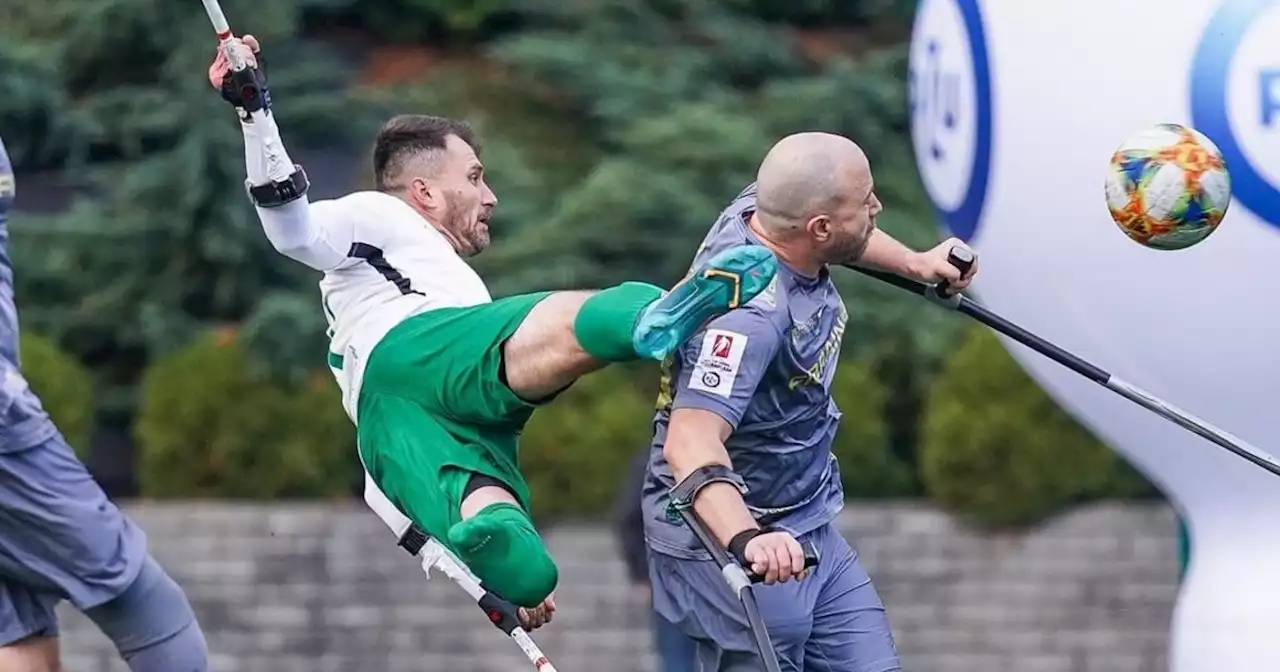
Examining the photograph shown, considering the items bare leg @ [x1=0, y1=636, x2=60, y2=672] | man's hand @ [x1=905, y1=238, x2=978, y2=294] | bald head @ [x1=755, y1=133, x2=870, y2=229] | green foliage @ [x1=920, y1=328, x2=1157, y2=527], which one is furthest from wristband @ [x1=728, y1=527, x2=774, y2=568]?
green foliage @ [x1=920, y1=328, x2=1157, y2=527]

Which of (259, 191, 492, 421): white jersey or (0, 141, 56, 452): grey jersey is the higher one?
(259, 191, 492, 421): white jersey

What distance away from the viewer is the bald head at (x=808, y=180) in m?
4.38

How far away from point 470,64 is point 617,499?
2.08m

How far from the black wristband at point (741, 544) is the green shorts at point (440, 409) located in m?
0.83

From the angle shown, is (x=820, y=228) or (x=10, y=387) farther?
(x=10, y=387)

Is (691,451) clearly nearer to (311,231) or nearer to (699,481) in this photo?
(699,481)

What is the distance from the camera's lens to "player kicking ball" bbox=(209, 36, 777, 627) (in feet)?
14.6

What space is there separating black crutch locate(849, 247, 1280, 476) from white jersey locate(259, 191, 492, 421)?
897 mm

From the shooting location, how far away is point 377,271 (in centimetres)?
487

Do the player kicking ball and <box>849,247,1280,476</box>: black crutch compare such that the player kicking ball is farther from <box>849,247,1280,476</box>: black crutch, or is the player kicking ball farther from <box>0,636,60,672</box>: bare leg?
<box>0,636,60,672</box>: bare leg

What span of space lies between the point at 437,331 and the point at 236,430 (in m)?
3.27

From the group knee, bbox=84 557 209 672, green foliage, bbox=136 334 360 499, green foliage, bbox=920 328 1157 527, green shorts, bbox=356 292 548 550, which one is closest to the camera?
green shorts, bbox=356 292 548 550

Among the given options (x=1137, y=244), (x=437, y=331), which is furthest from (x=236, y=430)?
(x=1137, y=244)

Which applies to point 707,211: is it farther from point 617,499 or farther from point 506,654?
point 506,654
